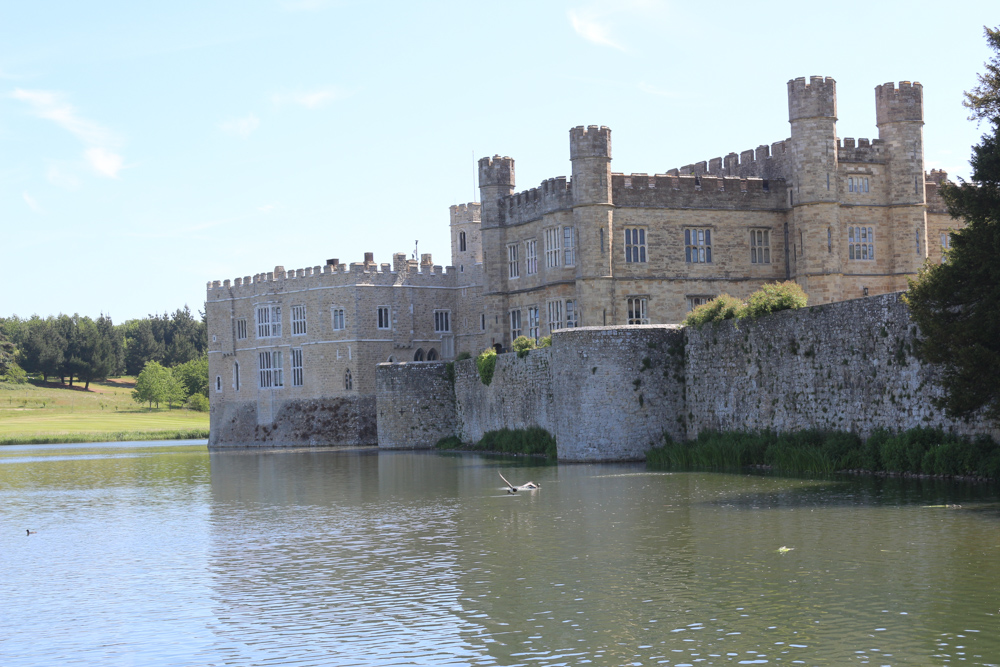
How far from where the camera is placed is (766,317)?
32938 mm

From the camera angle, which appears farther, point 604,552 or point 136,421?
point 136,421

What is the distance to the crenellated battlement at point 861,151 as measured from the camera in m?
47.8

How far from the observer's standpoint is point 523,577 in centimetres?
1753

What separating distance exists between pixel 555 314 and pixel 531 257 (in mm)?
3492

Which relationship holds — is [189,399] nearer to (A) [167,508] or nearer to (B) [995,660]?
(A) [167,508]

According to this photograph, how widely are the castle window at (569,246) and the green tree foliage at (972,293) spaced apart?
21882 millimetres

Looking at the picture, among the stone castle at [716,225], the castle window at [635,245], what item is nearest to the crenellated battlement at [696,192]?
the stone castle at [716,225]

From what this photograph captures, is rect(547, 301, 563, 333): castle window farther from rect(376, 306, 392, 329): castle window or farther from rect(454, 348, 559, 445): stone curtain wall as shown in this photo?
rect(376, 306, 392, 329): castle window

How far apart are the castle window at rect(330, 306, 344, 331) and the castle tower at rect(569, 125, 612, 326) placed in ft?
68.7

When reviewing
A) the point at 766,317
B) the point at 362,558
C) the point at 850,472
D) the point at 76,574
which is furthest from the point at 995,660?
the point at 766,317

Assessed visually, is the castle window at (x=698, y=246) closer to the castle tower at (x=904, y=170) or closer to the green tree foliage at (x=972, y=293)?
the castle tower at (x=904, y=170)

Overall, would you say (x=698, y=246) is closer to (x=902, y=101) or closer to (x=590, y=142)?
(x=590, y=142)

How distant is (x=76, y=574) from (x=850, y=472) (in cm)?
1808

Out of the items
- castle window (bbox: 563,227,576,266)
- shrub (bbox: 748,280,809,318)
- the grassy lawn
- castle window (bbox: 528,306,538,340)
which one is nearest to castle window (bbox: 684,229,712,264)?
A: castle window (bbox: 563,227,576,266)
